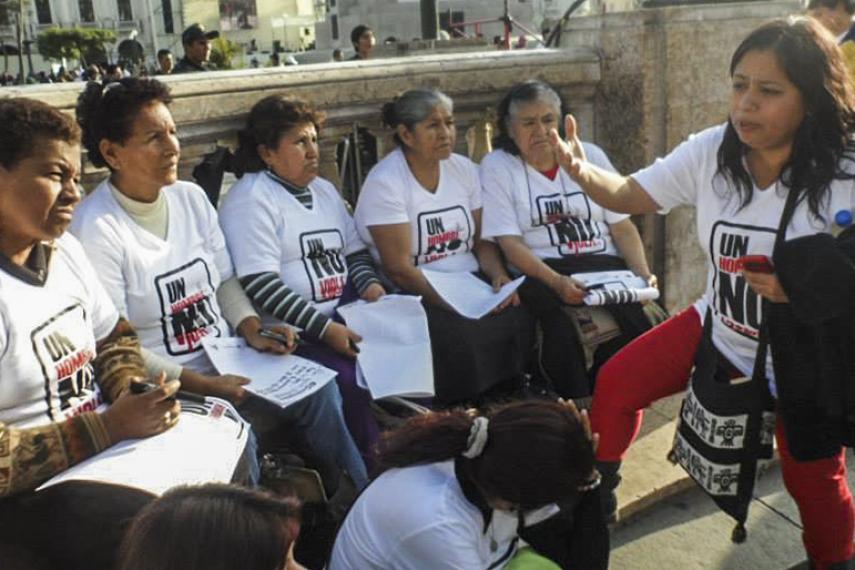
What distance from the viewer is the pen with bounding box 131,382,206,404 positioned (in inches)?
92.2

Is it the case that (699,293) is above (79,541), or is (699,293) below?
below

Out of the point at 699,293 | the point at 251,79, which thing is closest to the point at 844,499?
the point at 699,293

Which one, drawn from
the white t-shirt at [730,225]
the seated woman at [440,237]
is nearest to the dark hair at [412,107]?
the seated woman at [440,237]

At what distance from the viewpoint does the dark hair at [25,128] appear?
7.15ft

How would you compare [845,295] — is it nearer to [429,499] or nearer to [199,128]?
[429,499]

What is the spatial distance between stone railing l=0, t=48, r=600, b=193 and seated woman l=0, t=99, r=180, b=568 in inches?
25.8

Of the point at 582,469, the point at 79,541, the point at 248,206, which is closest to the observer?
the point at 79,541

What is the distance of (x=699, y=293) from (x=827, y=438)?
2137 mm

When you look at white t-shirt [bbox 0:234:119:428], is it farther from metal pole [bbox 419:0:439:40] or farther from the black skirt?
metal pole [bbox 419:0:439:40]

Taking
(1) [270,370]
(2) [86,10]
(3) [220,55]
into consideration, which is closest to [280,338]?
(1) [270,370]

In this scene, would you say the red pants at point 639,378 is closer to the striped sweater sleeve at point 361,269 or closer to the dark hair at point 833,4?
the striped sweater sleeve at point 361,269

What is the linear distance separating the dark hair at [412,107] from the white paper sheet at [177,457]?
5.45 ft

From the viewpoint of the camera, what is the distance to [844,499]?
249 centimetres

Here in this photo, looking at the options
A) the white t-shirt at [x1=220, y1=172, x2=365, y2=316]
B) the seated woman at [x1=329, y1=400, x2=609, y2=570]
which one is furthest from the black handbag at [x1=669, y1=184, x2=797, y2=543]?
the white t-shirt at [x1=220, y1=172, x2=365, y2=316]
